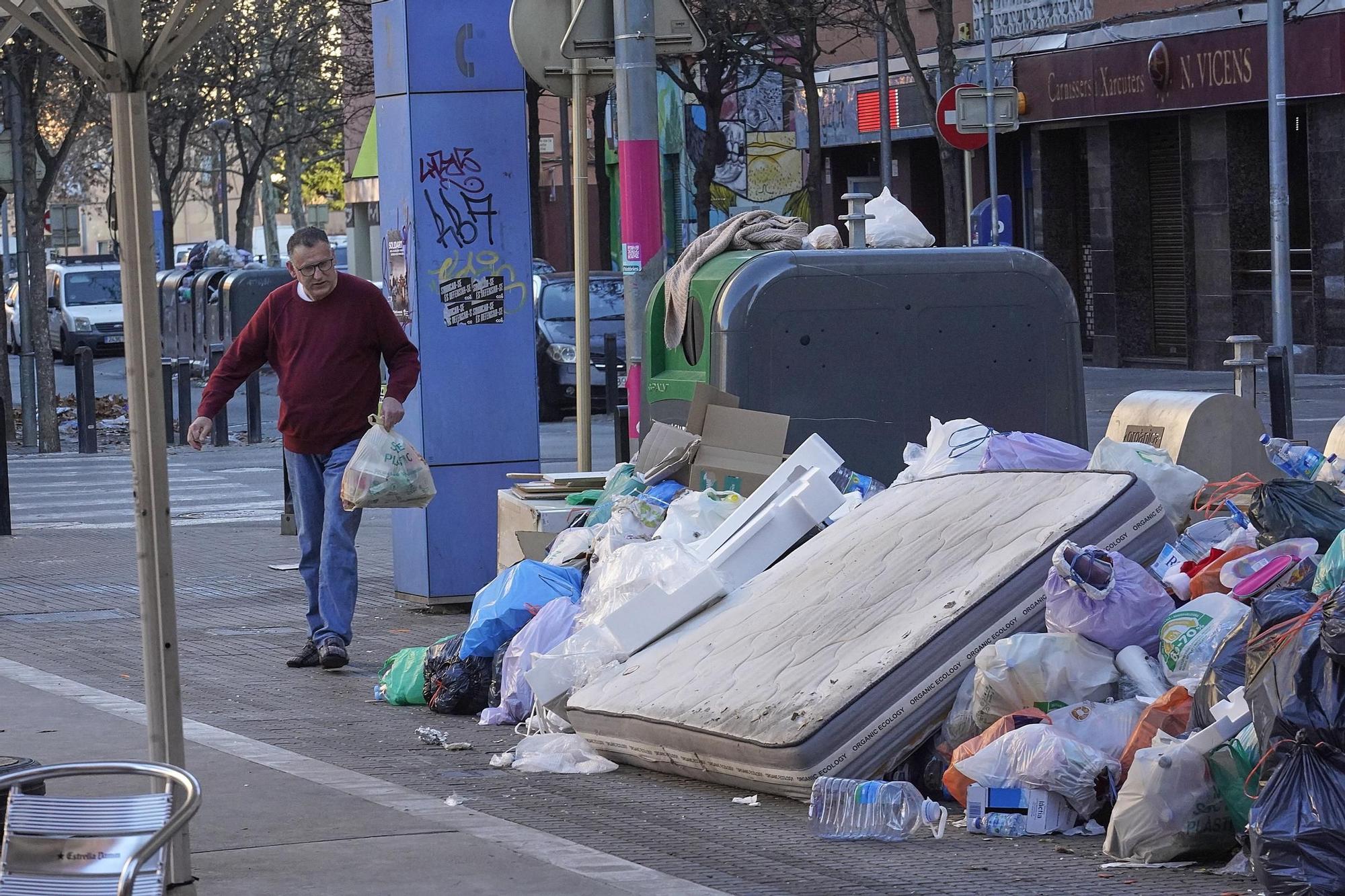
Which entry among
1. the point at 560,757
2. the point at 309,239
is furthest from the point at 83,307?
the point at 560,757

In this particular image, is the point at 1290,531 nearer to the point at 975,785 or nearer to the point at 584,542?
the point at 975,785

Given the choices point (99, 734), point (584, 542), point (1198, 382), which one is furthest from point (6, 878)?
point (1198, 382)

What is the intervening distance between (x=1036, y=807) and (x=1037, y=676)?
0.42 m

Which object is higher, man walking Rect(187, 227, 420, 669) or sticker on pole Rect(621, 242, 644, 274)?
sticker on pole Rect(621, 242, 644, 274)

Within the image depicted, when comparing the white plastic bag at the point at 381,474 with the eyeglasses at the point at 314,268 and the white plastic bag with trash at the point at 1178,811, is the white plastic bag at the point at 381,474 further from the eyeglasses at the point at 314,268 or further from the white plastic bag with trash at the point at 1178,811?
the white plastic bag with trash at the point at 1178,811

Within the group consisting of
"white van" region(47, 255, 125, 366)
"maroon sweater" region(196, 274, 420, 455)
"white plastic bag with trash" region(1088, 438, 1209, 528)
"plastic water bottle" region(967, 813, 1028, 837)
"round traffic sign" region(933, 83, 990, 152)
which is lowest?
"plastic water bottle" region(967, 813, 1028, 837)

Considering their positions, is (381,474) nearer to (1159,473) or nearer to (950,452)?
(950,452)

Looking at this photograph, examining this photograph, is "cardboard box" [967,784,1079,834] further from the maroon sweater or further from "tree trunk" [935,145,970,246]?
"tree trunk" [935,145,970,246]

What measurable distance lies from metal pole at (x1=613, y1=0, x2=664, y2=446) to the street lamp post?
34074 millimetres

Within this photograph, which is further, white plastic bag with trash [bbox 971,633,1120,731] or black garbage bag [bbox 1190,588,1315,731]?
white plastic bag with trash [bbox 971,633,1120,731]

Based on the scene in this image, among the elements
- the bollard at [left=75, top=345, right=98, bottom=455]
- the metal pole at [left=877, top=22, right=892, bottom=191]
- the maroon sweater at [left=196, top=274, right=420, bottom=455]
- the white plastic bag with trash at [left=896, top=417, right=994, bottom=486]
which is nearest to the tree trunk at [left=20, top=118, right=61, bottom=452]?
the bollard at [left=75, top=345, right=98, bottom=455]

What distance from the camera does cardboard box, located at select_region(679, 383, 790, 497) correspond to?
801 cm

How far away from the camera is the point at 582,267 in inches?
379

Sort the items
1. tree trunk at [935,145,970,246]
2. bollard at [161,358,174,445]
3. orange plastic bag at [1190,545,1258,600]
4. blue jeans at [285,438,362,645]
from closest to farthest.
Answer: orange plastic bag at [1190,545,1258,600], blue jeans at [285,438,362,645], bollard at [161,358,174,445], tree trunk at [935,145,970,246]
